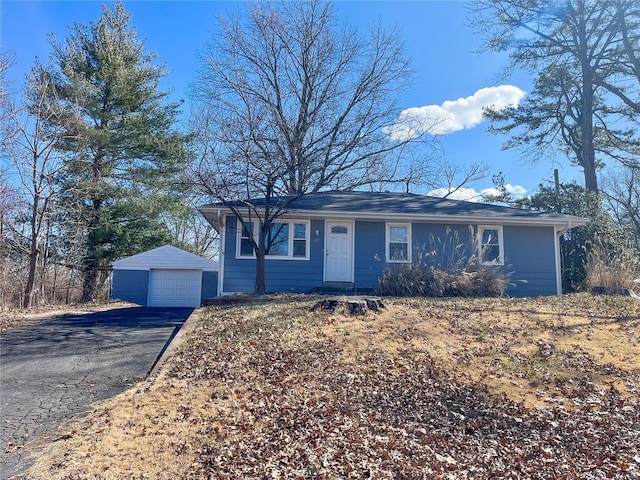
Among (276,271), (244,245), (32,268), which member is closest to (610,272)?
(276,271)

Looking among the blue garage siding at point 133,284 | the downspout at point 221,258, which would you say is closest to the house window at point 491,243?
the downspout at point 221,258

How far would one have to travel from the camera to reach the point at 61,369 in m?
6.23

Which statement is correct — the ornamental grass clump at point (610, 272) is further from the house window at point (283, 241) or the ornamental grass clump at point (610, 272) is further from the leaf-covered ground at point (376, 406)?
the house window at point (283, 241)

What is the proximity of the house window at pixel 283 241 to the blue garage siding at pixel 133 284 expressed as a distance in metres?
5.92

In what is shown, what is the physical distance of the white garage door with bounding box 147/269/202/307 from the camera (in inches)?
670

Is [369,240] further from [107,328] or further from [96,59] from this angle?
[96,59]

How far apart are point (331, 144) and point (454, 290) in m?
9.95

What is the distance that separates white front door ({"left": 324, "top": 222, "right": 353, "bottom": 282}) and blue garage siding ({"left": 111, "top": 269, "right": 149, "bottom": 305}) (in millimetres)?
7842

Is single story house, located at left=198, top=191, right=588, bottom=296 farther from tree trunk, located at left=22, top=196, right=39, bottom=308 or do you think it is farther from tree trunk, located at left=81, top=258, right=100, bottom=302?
tree trunk, located at left=81, top=258, right=100, bottom=302

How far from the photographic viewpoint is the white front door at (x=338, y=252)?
13.5 metres

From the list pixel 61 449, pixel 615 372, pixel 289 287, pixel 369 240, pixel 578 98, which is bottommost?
pixel 61 449

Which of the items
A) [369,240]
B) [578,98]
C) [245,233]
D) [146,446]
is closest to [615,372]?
[146,446]

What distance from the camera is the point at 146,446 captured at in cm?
375

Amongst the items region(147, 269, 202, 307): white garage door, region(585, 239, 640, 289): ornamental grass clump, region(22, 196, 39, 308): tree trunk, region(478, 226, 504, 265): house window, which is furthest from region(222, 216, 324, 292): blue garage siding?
region(585, 239, 640, 289): ornamental grass clump
